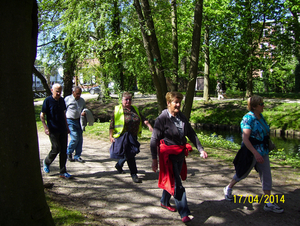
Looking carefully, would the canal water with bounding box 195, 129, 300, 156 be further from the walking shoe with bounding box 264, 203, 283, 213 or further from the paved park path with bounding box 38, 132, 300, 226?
the walking shoe with bounding box 264, 203, 283, 213

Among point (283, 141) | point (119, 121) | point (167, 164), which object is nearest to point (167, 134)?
point (167, 164)

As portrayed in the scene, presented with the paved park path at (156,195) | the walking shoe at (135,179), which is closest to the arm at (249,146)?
the paved park path at (156,195)

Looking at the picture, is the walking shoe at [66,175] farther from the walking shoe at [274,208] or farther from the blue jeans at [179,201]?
the walking shoe at [274,208]

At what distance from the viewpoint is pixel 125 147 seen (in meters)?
5.86

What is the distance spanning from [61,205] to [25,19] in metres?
2.82

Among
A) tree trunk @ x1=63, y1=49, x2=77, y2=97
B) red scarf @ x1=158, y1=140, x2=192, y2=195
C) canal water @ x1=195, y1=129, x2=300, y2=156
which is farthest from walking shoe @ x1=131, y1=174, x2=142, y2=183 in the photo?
tree trunk @ x1=63, y1=49, x2=77, y2=97

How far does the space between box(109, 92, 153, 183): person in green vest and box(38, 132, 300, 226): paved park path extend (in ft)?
1.64

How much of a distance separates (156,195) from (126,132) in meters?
1.40

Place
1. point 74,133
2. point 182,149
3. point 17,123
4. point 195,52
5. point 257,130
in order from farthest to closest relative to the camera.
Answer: point 195,52
point 74,133
point 257,130
point 182,149
point 17,123

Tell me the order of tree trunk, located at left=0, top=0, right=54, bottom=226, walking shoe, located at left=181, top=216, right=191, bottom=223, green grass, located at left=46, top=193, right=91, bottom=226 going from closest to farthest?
tree trunk, located at left=0, top=0, right=54, bottom=226
green grass, located at left=46, top=193, right=91, bottom=226
walking shoe, located at left=181, top=216, right=191, bottom=223

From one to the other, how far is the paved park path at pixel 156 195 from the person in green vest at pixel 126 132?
499 mm

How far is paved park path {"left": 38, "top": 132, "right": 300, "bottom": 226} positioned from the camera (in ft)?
14.2

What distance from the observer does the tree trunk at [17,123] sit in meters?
2.92
